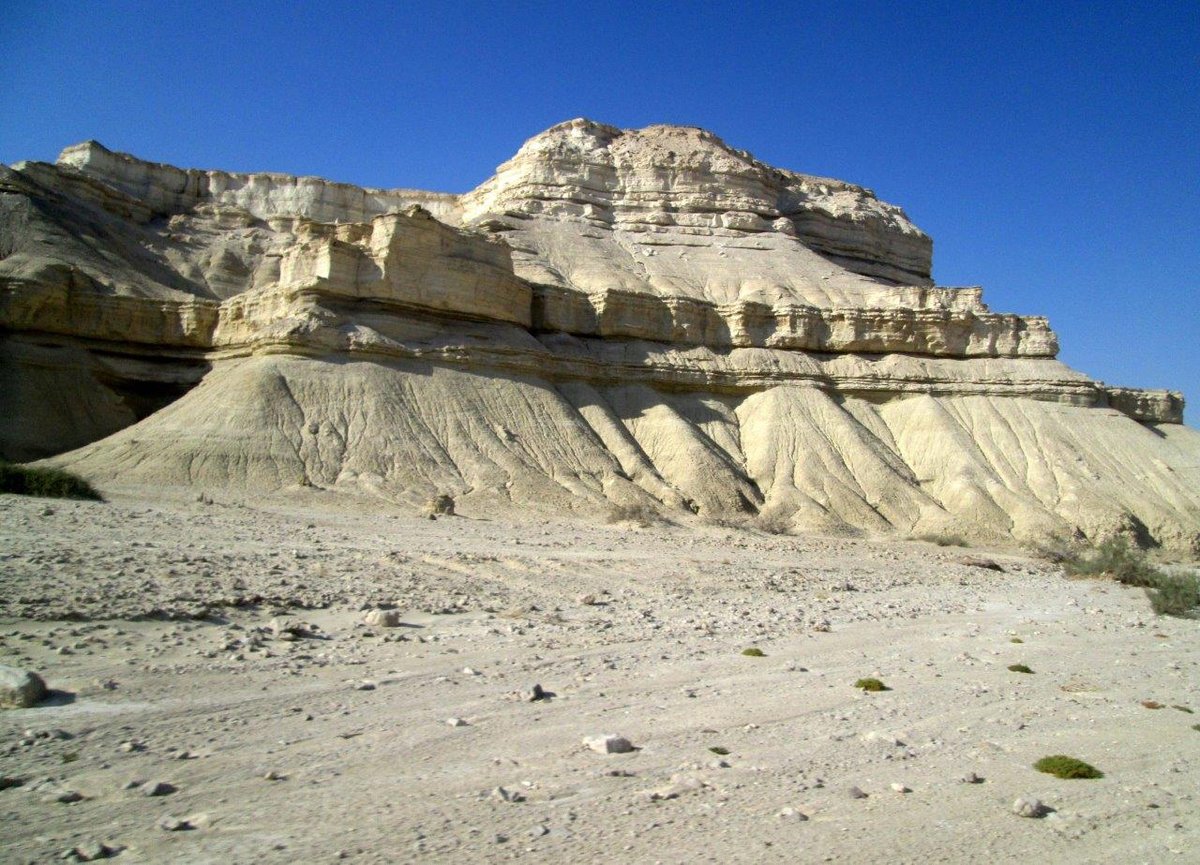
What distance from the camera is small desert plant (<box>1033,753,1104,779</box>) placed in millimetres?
7980

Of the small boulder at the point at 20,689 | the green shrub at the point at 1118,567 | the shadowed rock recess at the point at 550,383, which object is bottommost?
the green shrub at the point at 1118,567

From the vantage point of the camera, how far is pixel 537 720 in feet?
28.4

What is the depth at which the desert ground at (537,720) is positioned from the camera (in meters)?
6.11

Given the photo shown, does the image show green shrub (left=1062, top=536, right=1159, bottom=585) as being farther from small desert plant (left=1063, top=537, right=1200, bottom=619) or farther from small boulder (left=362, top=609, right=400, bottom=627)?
small boulder (left=362, top=609, right=400, bottom=627)

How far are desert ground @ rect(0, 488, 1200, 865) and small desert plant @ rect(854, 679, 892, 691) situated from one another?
18 centimetres

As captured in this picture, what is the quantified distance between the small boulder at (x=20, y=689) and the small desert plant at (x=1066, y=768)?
969 centimetres

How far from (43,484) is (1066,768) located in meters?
26.7

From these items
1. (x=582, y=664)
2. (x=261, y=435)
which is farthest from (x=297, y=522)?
(x=582, y=664)

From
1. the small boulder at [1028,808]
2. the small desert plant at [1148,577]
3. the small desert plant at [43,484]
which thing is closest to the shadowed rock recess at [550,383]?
the small desert plant at [43,484]

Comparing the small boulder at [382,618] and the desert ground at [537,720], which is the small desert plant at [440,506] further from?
the small boulder at [382,618]

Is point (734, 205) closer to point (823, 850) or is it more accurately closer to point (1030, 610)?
point (1030, 610)

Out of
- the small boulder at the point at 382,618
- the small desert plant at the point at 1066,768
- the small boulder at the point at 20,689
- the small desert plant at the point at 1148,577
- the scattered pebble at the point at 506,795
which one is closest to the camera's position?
the scattered pebble at the point at 506,795

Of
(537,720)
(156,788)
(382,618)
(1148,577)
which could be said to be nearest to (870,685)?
(537,720)

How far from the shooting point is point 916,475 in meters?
45.4
